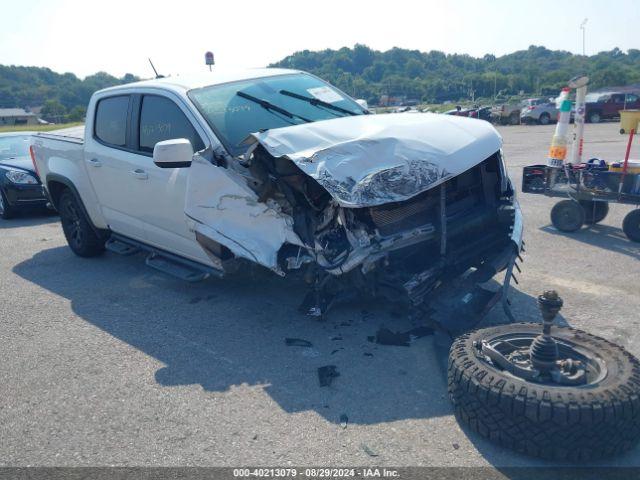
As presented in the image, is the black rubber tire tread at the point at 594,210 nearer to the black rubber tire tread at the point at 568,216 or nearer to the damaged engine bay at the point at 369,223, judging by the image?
the black rubber tire tread at the point at 568,216

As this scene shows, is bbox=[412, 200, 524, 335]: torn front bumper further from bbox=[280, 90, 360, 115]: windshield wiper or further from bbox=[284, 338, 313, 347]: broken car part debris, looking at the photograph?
bbox=[280, 90, 360, 115]: windshield wiper

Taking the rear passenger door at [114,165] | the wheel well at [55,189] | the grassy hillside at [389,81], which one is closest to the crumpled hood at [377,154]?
the rear passenger door at [114,165]

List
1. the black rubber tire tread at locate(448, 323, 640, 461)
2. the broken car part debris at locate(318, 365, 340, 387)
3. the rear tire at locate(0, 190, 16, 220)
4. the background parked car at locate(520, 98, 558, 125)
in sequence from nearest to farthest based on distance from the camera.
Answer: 1. the black rubber tire tread at locate(448, 323, 640, 461)
2. the broken car part debris at locate(318, 365, 340, 387)
3. the rear tire at locate(0, 190, 16, 220)
4. the background parked car at locate(520, 98, 558, 125)

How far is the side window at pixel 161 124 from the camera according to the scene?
492cm

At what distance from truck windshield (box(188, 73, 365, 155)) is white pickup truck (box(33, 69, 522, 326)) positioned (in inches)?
0.6

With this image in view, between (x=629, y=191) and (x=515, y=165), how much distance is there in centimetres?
703

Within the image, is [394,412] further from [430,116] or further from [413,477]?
[430,116]

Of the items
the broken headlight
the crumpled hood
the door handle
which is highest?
the crumpled hood

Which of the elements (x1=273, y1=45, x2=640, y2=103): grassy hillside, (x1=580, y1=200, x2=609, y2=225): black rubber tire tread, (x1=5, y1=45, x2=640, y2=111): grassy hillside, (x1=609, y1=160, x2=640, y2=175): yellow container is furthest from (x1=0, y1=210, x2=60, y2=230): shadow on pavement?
(x1=5, y1=45, x2=640, y2=111): grassy hillside

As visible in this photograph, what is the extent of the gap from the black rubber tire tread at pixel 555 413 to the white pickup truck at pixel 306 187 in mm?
1215

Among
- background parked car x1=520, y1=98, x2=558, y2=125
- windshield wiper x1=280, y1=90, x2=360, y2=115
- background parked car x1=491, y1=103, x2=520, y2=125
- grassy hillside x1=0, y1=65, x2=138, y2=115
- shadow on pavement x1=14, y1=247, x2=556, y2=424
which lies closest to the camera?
shadow on pavement x1=14, y1=247, x2=556, y2=424

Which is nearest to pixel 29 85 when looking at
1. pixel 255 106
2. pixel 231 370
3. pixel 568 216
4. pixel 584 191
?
pixel 255 106

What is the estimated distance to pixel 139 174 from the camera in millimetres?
5336

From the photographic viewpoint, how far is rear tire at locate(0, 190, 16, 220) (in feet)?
31.7
